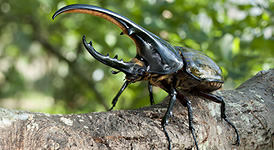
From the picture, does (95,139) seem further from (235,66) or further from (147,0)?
(147,0)

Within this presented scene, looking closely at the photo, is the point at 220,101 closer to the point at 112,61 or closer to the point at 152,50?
the point at 152,50

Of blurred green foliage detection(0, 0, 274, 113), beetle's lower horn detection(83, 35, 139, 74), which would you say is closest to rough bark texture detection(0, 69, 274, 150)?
beetle's lower horn detection(83, 35, 139, 74)

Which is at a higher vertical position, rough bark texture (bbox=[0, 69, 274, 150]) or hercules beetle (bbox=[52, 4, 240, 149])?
hercules beetle (bbox=[52, 4, 240, 149])

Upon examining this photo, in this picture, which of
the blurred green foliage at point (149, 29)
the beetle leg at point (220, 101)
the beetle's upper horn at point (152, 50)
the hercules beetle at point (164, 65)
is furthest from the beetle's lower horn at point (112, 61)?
the blurred green foliage at point (149, 29)

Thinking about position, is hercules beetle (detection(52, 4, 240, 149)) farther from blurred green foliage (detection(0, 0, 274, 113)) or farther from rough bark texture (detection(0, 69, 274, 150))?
blurred green foliage (detection(0, 0, 274, 113))

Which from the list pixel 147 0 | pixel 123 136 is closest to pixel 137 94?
pixel 147 0

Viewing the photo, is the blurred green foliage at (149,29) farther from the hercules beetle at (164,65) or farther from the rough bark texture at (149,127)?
the hercules beetle at (164,65)

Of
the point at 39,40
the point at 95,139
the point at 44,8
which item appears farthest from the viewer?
the point at 39,40

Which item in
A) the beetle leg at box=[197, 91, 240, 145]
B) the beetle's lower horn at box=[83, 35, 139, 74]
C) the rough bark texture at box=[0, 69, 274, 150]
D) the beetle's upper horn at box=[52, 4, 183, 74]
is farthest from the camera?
the beetle leg at box=[197, 91, 240, 145]
